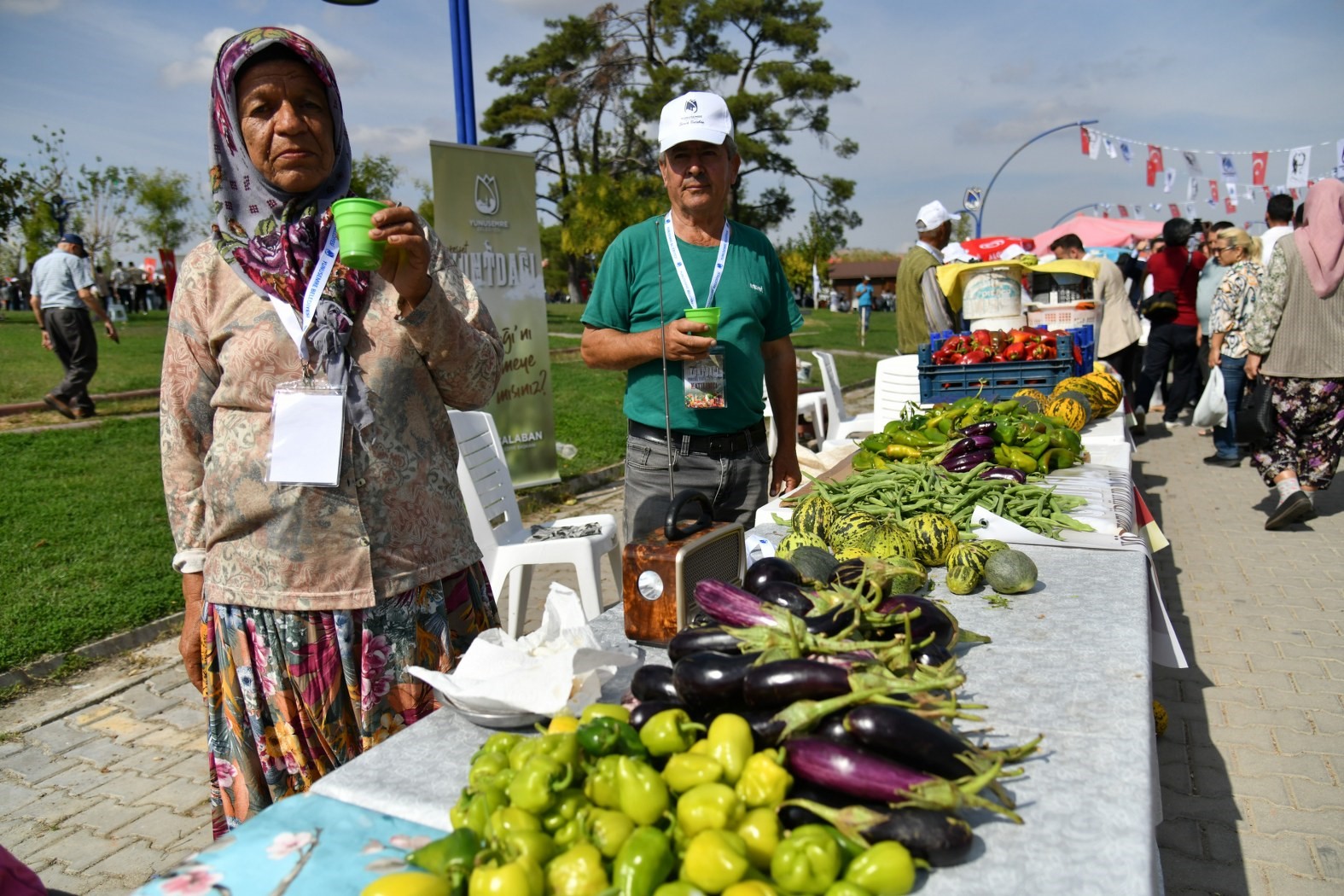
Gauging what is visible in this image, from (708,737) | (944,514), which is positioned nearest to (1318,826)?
(944,514)

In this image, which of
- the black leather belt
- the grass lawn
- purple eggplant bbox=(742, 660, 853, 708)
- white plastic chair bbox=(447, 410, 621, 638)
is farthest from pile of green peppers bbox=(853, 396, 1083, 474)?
the grass lawn

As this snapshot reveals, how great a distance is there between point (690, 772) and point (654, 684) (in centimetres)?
32

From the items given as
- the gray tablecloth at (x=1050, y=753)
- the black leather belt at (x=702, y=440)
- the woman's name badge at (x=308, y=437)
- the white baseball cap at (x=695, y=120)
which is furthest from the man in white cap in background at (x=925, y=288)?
the woman's name badge at (x=308, y=437)

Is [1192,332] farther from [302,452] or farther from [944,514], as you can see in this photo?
[302,452]

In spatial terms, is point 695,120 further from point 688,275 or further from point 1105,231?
point 1105,231

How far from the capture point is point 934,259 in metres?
7.35

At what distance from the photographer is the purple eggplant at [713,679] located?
4.85 ft

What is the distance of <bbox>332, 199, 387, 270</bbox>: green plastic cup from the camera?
1.82 meters

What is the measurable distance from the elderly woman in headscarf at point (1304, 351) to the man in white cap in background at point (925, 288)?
87.1 inches

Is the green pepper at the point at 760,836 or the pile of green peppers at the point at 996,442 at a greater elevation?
the pile of green peppers at the point at 996,442

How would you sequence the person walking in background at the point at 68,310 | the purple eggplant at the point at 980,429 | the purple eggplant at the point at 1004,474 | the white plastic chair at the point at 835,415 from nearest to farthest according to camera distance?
the purple eggplant at the point at 1004,474, the purple eggplant at the point at 980,429, the white plastic chair at the point at 835,415, the person walking in background at the point at 68,310

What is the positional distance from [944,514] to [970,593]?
24.1 inches

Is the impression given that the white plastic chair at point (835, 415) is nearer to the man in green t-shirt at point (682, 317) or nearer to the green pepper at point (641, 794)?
the man in green t-shirt at point (682, 317)

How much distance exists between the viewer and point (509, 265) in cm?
698
